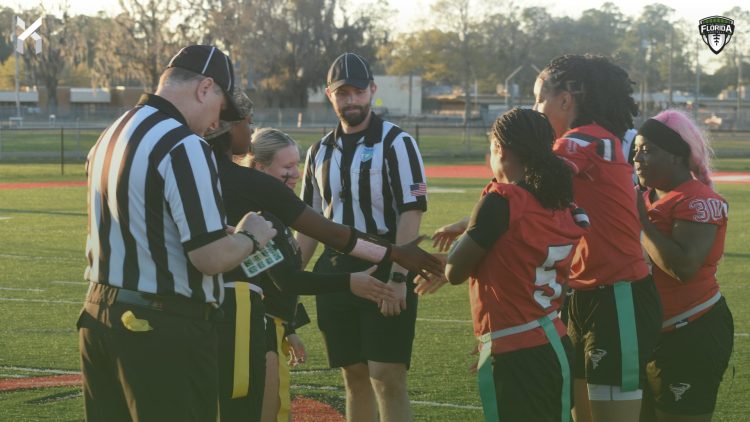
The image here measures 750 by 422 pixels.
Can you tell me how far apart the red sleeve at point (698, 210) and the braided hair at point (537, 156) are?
0.86m

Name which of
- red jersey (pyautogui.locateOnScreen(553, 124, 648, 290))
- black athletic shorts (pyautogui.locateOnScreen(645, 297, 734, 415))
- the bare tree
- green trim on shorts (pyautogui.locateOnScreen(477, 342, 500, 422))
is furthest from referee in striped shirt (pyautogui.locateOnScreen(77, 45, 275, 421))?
the bare tree

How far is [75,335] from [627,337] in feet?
19.4

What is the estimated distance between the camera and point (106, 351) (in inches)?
152

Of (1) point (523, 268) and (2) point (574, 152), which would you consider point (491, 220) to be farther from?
(2) point (574, 152)

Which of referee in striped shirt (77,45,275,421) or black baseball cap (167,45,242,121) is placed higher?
black baseball cap (167,45,242,121)

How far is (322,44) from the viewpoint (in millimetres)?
81062

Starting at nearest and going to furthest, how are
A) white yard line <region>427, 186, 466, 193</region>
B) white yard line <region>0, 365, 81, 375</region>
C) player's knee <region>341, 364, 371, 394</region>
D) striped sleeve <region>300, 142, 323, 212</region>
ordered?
player's knee <region>341, 364, 371, 394</region>, striped sleeve <region>300, 142, 323, 212</region>, white yard line <region>0, 365, 81, 375</region>, white yard line <region>427, 186, 466, 193</region>

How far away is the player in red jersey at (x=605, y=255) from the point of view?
15.4 feet

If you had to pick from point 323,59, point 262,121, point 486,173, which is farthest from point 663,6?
point 486,173

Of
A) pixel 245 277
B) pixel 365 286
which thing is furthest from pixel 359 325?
pixel 245 277

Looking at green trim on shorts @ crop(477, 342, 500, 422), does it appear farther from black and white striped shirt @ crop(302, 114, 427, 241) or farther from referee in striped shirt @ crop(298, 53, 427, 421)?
black and white striped shirt @ crop(302, 114, 427, 241)

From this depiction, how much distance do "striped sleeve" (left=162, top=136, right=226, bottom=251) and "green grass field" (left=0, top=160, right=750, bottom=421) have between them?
10.8 ft

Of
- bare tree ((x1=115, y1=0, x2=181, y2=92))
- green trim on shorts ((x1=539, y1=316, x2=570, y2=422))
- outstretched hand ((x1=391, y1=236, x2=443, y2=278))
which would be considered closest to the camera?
green trim on shorts ((x1=539, y1=316, x2=570, y2=422))

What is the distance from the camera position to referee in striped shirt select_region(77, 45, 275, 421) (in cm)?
374
